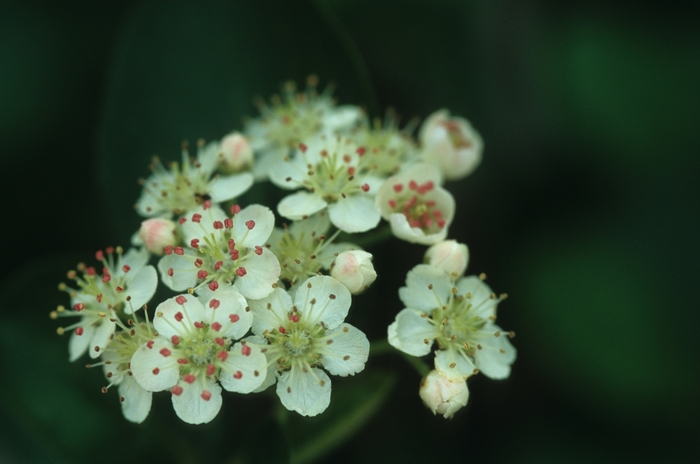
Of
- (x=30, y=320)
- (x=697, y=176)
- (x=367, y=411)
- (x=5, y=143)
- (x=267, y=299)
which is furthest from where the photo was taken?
(x=697, y=176)

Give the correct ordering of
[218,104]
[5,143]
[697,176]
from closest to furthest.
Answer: [218,104], [5,143], [697,176]

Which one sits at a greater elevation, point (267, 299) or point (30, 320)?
point (30, 320)

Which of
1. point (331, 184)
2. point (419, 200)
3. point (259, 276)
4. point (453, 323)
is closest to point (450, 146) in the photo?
point (419, 200)

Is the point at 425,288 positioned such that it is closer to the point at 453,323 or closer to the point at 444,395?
the point at 453,323

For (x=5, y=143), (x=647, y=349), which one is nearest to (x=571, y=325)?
(x=647, y=349)

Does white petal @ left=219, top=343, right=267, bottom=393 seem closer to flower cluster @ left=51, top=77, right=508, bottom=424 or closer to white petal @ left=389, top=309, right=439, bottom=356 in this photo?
flower cluster @ left=51, top=77, right=508, bottom=424

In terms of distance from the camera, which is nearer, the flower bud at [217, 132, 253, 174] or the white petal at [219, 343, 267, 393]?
the white petal at [219, 343, 267, 393]

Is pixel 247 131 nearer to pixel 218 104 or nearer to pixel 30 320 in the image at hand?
pixel 218 104

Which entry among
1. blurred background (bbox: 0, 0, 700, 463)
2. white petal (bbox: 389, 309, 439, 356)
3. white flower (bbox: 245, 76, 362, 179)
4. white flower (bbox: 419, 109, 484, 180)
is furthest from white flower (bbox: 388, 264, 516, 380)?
white flower (bbox: 245, 76, 362, 179)
